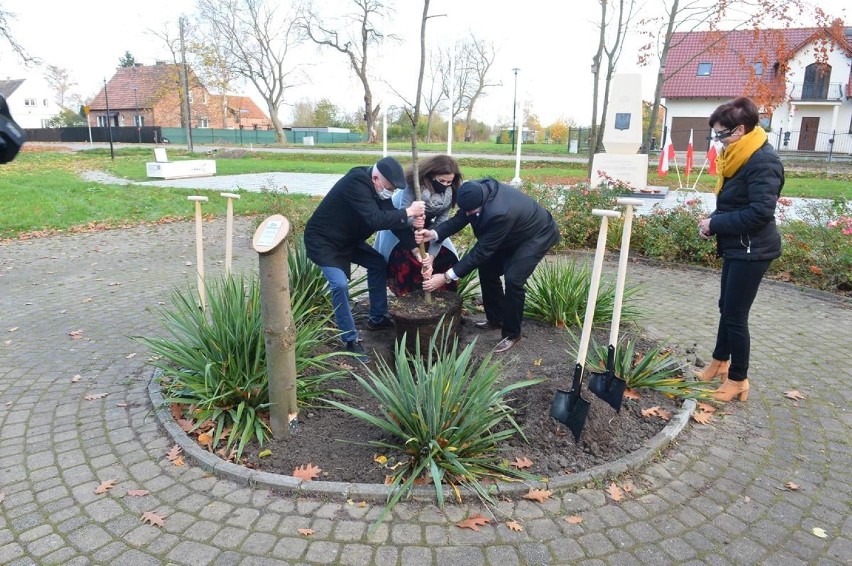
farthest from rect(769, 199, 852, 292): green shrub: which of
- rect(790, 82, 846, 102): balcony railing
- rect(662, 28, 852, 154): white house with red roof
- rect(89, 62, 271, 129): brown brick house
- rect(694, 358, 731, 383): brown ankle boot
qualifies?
rect(89, 62, 271, 129): brown brick house

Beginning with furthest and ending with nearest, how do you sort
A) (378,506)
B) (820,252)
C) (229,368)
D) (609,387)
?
(820,252), (229,368), (609,387), (378,506)

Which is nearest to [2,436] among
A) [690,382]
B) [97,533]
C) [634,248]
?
[97,533]

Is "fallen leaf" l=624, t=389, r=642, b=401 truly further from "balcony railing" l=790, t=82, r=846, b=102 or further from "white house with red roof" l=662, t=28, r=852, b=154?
"balcony railing" l=790, t=82, r=846, b=102

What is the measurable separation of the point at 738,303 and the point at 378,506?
2.67m

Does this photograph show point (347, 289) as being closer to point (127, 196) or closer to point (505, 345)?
point (505, 345)

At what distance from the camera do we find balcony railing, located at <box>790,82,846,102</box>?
36.1 m

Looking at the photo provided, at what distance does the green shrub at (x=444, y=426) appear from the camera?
3.12 meters

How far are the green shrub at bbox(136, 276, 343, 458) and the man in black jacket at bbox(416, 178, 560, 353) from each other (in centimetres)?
112

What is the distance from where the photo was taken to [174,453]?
11.3 ft

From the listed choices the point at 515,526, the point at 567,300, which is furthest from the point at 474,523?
the point at 567,300

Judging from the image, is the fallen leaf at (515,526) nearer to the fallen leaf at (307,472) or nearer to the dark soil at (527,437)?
the dark soil at (527,437)

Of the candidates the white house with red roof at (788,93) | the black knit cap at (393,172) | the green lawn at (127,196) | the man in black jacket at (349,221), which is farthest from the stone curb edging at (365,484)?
the white house with red roof at (788,93)

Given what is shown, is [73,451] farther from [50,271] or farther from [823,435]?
[50,271]

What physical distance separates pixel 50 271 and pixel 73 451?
18.2 feet
